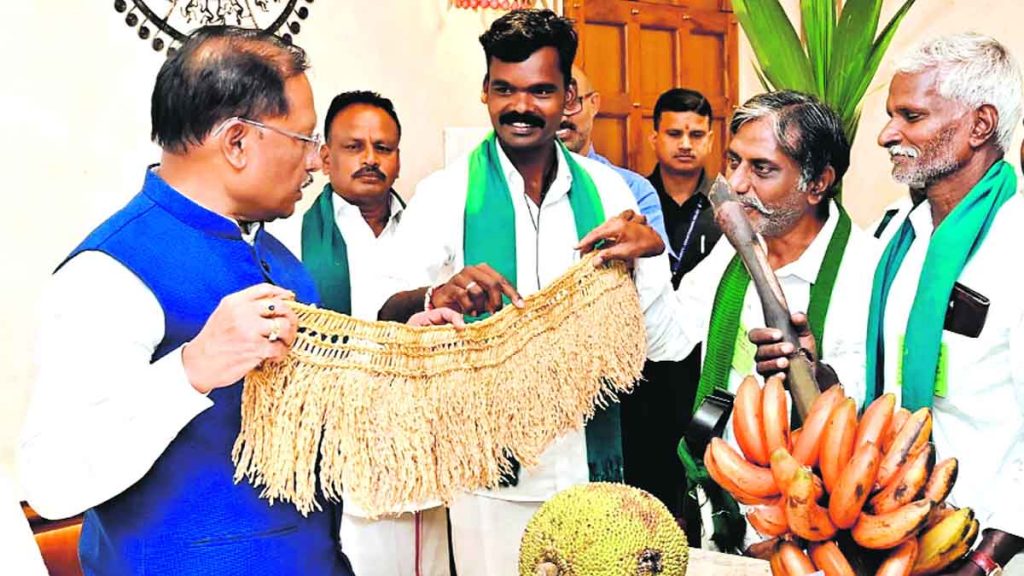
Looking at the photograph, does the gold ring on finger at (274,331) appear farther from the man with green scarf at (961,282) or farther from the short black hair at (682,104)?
the short black hair at (682,104)

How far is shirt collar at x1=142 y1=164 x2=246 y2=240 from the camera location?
1.69m

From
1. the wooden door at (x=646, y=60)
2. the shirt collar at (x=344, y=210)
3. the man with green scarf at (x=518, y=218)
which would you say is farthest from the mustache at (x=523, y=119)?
the wooden door at (x=646, y=60)

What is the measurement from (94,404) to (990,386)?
1623 mm

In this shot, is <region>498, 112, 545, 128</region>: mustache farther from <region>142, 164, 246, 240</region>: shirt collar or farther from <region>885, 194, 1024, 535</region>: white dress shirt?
<region>142, 164, 246, 240</region>: shirt collar

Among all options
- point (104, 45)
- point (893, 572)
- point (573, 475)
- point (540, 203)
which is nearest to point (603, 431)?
point (573, 475)

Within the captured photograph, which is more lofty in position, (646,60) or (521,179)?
(646,60)

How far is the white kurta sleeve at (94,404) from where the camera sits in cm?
153

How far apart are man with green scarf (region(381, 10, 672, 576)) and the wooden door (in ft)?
10.4

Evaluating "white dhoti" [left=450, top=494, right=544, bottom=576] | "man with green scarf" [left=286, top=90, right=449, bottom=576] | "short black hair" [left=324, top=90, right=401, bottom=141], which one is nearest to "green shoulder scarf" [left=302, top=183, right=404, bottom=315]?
"man with green scarf" [left=286, top=90, right=449, bottom=576]

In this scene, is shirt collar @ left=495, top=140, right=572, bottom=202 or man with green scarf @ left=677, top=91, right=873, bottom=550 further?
shirt collar @ left=495, top=140, right=572, bottom=202

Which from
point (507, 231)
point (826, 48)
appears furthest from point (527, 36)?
point (826, 48)

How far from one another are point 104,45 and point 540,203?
2267mm

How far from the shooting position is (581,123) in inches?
186

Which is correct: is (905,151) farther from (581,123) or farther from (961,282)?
(581,123)
